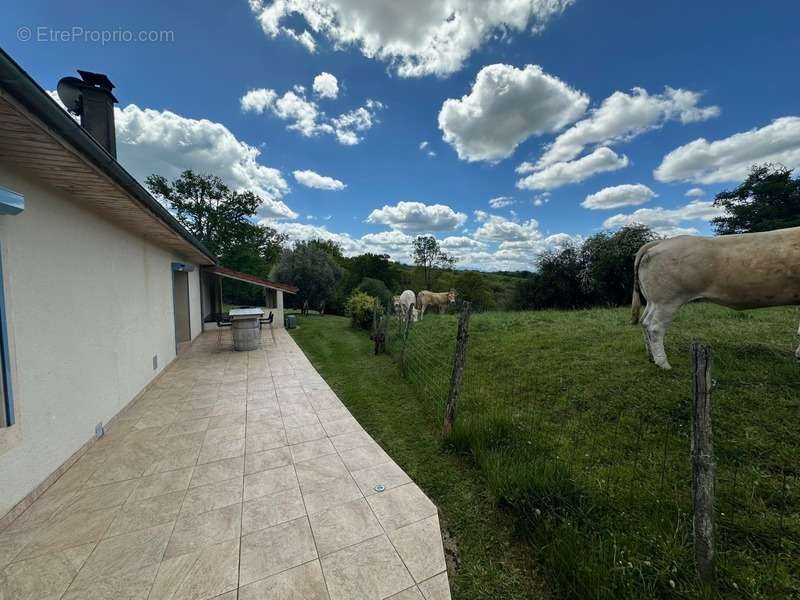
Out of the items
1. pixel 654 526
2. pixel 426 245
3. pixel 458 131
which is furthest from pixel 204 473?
pixel 426 245

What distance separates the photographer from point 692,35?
530cm

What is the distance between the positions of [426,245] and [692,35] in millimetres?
28644

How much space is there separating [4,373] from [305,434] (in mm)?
2474

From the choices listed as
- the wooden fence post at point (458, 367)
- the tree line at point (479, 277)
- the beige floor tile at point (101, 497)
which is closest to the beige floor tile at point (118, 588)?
the beige floor tile at point (101, 497)

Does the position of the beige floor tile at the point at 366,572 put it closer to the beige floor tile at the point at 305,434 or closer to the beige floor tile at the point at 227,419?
the beige floor tile at the point at 305,434

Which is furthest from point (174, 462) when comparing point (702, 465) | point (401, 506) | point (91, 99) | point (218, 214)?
point (218, 214)

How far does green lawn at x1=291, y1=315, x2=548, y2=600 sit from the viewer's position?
1.74 metres

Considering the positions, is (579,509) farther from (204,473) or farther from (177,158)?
(177,158)

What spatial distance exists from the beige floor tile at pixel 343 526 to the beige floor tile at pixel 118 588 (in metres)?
0.94

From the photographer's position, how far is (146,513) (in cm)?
221

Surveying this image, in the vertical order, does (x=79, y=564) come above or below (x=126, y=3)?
below

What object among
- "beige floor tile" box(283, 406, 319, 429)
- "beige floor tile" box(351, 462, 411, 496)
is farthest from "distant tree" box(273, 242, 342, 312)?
"beige floor tile" box(351, 462, 411, 496)

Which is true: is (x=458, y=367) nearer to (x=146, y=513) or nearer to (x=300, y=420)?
(x=300, y=420)

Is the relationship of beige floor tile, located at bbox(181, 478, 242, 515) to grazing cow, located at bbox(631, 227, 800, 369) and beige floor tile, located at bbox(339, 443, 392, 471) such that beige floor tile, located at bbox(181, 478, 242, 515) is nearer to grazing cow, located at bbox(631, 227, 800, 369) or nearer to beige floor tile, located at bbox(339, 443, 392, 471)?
beige floor tile, located at bbox(339, 443, 392, 471)
